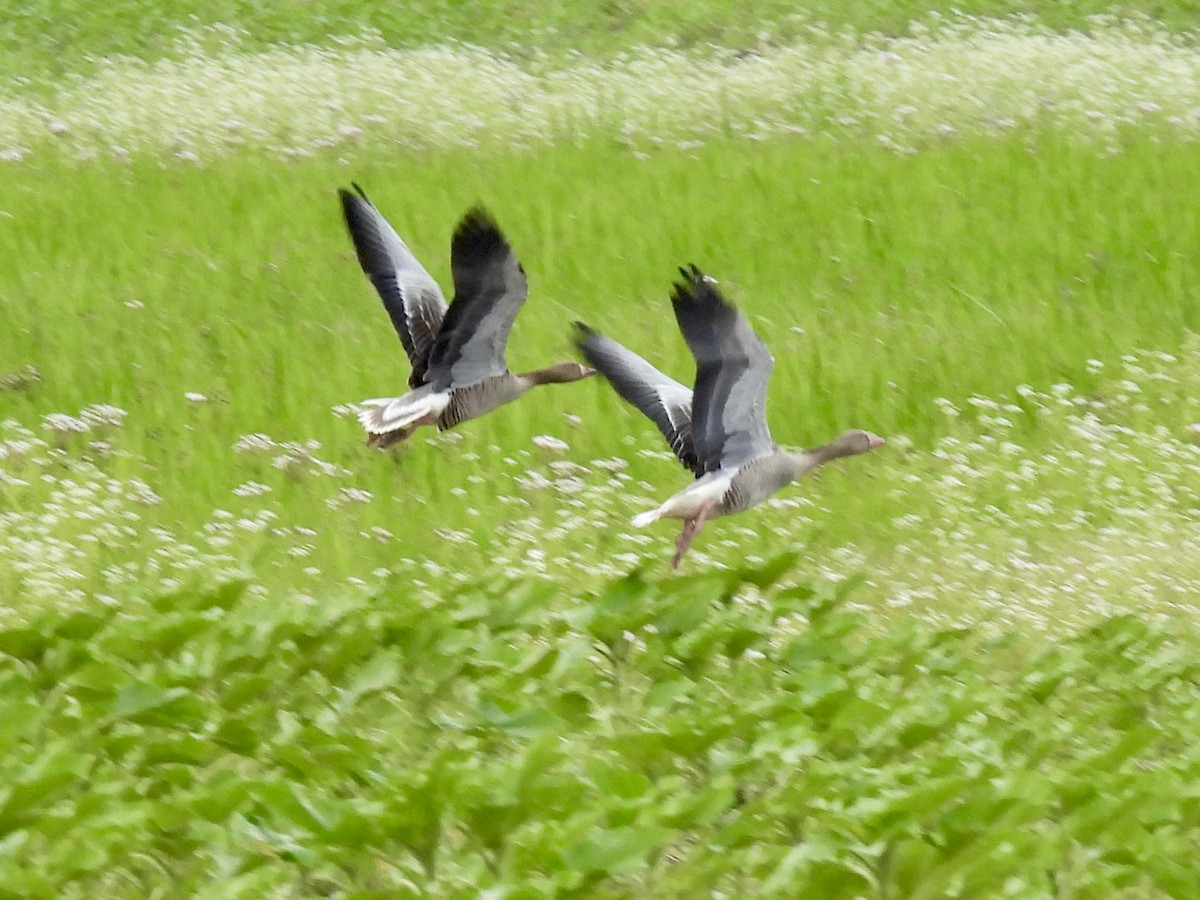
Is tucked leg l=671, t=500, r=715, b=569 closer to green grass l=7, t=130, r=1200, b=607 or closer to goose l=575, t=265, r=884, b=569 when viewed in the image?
goose l=575, t=265, r=884, b=569

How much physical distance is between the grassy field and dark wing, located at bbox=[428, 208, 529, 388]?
78cm

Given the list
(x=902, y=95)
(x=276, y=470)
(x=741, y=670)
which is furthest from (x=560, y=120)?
(x=741, y=670)

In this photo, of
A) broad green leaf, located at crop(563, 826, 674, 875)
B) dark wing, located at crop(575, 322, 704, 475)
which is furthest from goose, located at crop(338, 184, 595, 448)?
broad green leaf, located at crop(563, 826, 674, 875)

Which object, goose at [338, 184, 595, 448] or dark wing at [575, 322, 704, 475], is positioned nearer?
goose at [338, 184, 595, 448]

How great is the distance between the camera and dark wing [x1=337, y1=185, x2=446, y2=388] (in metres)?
7.20

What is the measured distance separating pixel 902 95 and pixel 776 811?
11813 millimetres

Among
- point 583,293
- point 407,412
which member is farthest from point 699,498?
point 583,293

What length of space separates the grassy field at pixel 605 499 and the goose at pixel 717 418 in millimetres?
320

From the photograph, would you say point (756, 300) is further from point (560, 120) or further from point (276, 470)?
point (560, 120)

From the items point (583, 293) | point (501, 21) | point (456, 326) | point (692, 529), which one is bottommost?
point (501, 21)

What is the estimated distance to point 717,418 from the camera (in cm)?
641

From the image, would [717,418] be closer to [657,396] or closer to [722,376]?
[722,376]

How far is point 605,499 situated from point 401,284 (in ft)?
4.85

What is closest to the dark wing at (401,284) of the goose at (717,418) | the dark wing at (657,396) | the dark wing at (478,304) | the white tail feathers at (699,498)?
the dark wing at (478,304)
